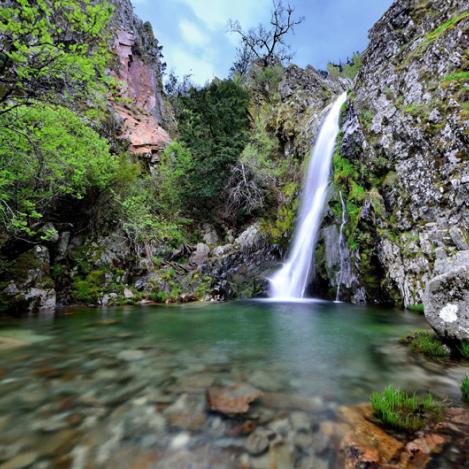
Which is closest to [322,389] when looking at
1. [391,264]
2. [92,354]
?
[92,354]

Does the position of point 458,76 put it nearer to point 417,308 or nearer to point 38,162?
point 417,308

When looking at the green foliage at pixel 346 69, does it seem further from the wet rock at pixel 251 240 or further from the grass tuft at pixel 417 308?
the grass tuft at pixel 417 308

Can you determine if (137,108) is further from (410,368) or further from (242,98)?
(410,368)

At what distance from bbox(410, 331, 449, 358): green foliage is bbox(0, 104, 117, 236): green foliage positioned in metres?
7.18

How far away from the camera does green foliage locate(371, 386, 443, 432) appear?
2.22 metres

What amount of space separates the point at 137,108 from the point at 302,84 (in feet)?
41.9

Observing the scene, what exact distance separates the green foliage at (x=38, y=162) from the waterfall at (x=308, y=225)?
25.1ft

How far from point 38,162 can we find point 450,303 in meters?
9.02

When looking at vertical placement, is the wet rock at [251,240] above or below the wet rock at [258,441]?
above

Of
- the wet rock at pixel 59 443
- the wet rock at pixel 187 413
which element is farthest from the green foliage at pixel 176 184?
the wet rock at pixel 59 443

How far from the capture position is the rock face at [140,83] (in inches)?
746

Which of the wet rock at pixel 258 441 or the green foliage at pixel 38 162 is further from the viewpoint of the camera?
the green foliage at pixel 38 162

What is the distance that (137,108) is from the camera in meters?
22.4

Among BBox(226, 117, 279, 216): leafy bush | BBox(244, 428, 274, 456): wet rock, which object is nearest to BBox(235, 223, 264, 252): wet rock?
BBox(226, 117, 279, 216): leafy bush
